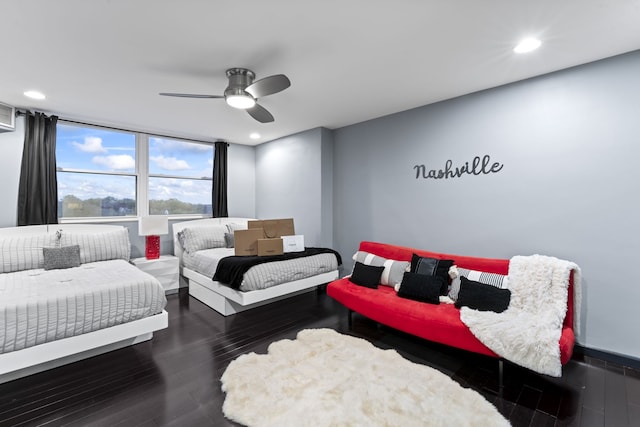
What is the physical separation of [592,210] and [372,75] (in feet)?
7.47

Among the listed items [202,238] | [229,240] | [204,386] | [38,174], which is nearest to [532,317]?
[204,386]

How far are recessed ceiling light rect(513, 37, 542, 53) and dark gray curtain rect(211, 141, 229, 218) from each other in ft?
14.9

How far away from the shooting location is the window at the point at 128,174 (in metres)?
4.20

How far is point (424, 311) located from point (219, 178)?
13.9ft

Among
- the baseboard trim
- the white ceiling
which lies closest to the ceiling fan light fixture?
the white ceiling

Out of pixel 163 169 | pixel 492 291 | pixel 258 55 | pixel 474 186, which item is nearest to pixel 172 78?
pixel 258 55

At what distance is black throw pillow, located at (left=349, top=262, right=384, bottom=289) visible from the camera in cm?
328

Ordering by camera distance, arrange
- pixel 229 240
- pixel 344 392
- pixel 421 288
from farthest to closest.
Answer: pixel 229 240
pixel 421 288
pixel 344 392

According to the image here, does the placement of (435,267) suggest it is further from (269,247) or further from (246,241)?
(246,241)

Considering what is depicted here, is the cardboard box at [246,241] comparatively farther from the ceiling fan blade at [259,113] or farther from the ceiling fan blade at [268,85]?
the ceiling fan blade at [268,85]

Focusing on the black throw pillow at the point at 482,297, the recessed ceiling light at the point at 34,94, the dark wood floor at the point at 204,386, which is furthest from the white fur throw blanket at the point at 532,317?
the recessed ceiling light at the point at 34,94

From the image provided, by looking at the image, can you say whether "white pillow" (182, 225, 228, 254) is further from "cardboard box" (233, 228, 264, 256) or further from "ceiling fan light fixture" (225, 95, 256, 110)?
"ceiling fan light fixture" (225, 95, 256, 110)

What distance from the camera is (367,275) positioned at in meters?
3.34

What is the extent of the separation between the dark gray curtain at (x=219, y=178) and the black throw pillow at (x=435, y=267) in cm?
369
